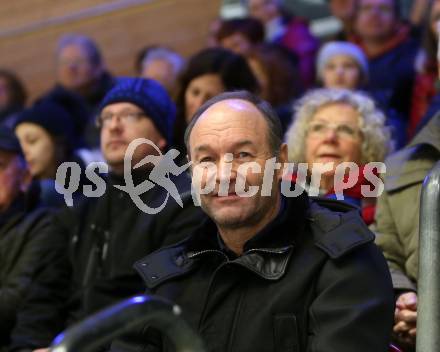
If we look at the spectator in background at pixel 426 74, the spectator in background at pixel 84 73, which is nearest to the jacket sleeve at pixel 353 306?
the spectator in background at pixel 426 74

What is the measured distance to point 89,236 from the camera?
356 centimetres

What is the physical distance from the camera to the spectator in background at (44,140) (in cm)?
477

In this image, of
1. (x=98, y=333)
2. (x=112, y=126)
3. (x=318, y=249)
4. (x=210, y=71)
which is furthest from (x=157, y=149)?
(x=98, y=333)

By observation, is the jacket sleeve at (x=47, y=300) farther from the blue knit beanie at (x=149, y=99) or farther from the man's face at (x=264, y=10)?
the man's face at (x=264, y=10)

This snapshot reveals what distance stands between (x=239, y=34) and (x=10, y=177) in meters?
2.05

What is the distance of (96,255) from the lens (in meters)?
3.47

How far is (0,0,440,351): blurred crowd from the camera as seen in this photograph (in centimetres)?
331

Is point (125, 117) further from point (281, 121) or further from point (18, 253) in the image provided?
point (281, 121)

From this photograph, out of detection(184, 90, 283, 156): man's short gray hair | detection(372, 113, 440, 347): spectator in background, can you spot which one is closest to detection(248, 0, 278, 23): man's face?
detection(372, 113, 440, 347): spectator in background

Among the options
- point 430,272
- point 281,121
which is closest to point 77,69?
point 281,121

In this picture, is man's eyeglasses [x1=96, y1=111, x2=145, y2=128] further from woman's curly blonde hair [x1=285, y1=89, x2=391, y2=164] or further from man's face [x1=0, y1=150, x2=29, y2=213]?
woman's curly blonde hair [x1=285, y1=89, x2=391, y2=164]

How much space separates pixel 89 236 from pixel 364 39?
2635 mm

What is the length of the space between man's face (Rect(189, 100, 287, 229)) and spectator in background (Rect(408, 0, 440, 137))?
2038 millimetres

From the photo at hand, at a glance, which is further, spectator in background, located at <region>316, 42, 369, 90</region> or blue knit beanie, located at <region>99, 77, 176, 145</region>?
spectator in background, located at <region>316, 42, 369, 90</region>
